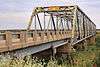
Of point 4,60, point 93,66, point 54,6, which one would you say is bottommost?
point 93,66

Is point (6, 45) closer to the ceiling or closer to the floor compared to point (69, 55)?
closer to the ceiling

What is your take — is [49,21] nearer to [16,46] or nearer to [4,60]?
[16,46]

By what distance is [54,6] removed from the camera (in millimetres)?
63812

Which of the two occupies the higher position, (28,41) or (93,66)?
(28,41)

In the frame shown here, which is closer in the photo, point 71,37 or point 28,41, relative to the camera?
point 28,41

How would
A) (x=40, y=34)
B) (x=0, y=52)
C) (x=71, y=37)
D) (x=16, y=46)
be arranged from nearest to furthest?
(x=0, y=52) < (x=16, y=46) < (x=40, y=34) < (x=71, y=37)

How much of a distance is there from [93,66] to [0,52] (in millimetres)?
20061

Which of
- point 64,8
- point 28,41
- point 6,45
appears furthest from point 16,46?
point 64,8

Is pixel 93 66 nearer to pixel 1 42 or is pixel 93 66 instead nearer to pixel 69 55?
pixel 69 55

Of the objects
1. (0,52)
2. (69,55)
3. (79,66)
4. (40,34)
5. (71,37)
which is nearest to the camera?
(0,52)

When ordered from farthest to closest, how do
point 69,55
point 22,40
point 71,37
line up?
1. point 71,37
2. point 69,55
3. point 22,40

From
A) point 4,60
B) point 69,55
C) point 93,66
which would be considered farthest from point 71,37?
point 4,60

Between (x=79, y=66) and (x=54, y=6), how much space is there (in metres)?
32.9

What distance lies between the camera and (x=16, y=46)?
1873cm
